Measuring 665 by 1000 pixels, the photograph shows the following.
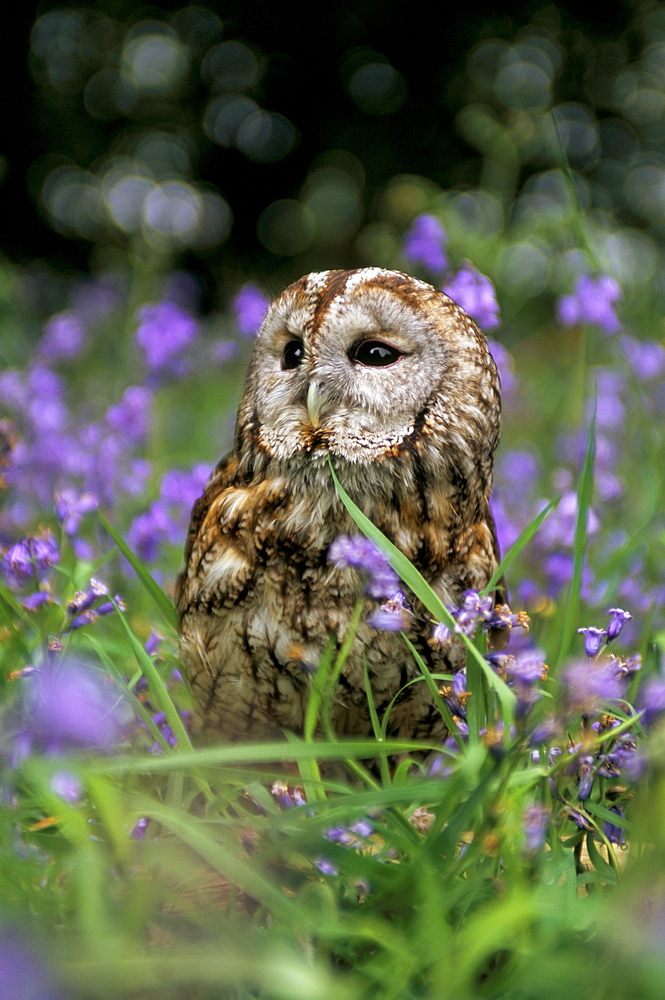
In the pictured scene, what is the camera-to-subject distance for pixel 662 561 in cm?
193

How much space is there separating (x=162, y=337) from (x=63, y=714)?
1714 millimetres

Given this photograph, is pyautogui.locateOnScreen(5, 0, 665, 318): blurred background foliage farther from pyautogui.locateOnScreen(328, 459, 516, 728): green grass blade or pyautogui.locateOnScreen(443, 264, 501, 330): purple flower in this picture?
pyautogui.locateOnScreen(328, 459, 516, 728): green grass blade

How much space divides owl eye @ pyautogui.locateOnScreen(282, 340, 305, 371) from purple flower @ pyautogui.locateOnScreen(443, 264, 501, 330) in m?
0.39

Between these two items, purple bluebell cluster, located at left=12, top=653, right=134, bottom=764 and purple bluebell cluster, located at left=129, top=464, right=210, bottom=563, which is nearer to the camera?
purple bluebell cluster, located at left=12, top=653, right=134, bottom=764

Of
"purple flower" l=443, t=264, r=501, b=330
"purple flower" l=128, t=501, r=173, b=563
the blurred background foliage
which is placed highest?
the blurred background foliage

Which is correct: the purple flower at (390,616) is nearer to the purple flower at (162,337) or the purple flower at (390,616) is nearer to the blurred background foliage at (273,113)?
the purple flower at (162,337)

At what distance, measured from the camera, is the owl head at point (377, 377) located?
137 centimetres

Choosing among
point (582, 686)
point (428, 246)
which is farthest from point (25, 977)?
point (428, 246)

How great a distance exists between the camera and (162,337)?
7.57 feet

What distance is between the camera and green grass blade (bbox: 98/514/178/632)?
1300 mm

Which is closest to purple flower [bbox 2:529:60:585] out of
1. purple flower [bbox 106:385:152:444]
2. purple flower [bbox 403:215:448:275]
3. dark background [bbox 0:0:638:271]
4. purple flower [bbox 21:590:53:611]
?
purple flower [bbox 21:590:53:611]

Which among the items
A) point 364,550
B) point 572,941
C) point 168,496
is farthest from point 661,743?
point 168,496

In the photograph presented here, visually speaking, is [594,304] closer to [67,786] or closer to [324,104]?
[67,786]

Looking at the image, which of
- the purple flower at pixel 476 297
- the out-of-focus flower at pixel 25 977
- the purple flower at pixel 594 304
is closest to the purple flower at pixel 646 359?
the purple flower at pixel 594 304
